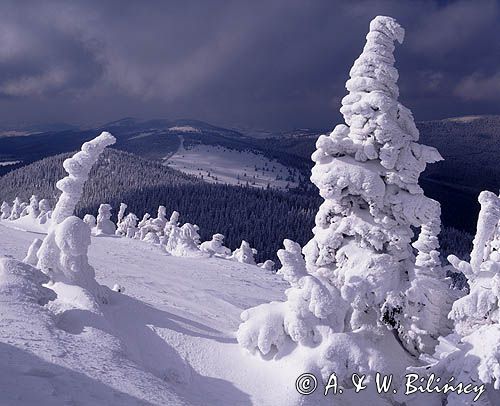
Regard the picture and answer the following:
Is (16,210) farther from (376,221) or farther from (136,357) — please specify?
(376,221)

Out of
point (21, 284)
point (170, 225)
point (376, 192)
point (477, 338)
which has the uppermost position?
point (376, 192)

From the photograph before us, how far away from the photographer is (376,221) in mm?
11969

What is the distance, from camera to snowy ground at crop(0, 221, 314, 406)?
6.93m

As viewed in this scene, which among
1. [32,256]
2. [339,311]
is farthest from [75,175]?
[339,311]

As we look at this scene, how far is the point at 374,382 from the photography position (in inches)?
423

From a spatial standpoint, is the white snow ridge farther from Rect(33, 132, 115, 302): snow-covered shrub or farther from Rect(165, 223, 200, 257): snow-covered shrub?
Rect(165, 223, 200, 257): snow-covered shrub

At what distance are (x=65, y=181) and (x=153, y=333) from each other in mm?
6247

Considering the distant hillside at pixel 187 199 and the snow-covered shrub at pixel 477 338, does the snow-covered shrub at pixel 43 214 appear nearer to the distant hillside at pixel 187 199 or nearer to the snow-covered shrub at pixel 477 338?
the distant hillside at pixel 187 199

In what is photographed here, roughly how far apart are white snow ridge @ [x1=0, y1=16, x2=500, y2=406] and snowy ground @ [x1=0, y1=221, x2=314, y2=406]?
5cm

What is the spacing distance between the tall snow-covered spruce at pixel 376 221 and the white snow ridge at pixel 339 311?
36 mm

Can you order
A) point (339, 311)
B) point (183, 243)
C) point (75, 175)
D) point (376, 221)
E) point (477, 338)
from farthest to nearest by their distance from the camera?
point (183, 243) < point (75, 175) < point (376, 221) < point (339, 311) < point (477, 338)

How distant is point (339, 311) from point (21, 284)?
24.1ft

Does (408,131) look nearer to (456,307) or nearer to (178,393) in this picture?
(456,307)

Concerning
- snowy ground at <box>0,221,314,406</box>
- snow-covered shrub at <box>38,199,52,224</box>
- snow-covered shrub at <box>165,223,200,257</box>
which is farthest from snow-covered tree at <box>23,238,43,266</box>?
snow-covered shrub at <box>38,199,52,224</box>
